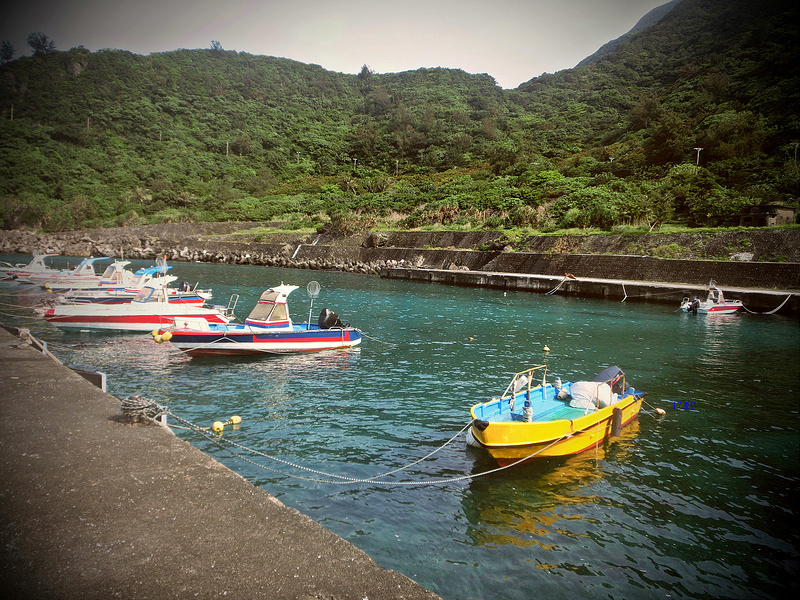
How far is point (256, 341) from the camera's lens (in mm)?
16484

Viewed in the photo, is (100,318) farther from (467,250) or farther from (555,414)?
(467,250)

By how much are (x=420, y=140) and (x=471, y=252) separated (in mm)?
70329

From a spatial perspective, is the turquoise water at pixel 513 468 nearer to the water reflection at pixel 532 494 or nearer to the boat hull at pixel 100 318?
the water reflection at pixel 532 494

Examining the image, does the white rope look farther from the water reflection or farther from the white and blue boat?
the water reflection

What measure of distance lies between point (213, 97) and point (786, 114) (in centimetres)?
12990

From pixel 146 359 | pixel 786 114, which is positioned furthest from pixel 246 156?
pixel 146 359

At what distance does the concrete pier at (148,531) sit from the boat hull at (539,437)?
441 centimetres

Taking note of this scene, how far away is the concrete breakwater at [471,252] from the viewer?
33.8 metres

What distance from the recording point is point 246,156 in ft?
359

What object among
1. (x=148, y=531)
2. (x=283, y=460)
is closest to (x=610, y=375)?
(x=283, y=460)

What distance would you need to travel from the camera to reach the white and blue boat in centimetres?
1609

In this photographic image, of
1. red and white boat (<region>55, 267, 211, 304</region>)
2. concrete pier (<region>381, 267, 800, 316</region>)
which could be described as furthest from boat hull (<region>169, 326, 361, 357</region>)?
concrete pier (<region>381, 267, 800, 316</region>)

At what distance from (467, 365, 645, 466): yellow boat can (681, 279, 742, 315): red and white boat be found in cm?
2194

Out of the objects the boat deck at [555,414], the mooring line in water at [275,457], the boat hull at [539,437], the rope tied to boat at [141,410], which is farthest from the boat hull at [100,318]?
the boat hull at [539,437]
